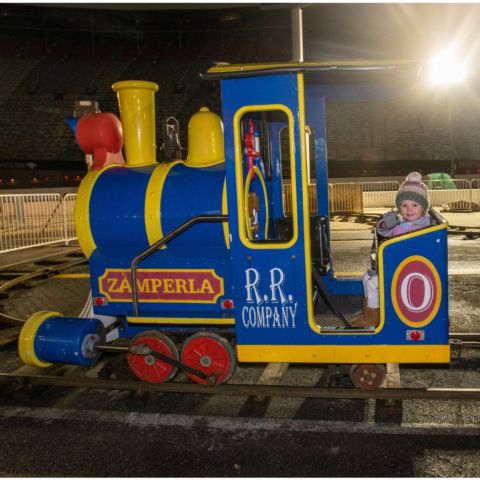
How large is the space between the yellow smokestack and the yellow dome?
0.54 m

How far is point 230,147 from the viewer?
4.13m

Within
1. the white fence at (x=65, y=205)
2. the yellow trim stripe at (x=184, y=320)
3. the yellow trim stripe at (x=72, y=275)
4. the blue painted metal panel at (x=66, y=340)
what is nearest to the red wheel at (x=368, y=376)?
the yellow trim stripe at (x=184, y=320)

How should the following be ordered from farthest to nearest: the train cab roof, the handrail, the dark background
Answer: the dark background, the handrail, the train cab roof

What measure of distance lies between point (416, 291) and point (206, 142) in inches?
91.1

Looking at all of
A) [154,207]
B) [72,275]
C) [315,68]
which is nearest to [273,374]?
[154,207]

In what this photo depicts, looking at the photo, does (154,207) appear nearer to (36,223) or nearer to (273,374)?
(273,374)

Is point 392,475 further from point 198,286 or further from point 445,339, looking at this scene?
point 198,286

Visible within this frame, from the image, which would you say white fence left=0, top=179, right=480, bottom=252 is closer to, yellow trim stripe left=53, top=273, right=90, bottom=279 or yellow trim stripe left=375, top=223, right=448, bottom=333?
yellow trim stripe left=53, top=273, right=90, bottom=279

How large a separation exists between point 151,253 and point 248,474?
6.76ft

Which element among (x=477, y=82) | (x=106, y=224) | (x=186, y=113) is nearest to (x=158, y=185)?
(x=106, y=224)

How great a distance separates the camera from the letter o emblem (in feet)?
13.0

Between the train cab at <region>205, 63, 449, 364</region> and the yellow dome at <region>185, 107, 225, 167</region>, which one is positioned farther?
the yellow dome at <region>185, 107, 225, 167</region>

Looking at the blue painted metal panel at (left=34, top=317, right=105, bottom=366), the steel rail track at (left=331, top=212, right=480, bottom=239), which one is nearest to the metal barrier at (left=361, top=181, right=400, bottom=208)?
the steel rail track at (left=331, top=212, right=480, bottom=239)

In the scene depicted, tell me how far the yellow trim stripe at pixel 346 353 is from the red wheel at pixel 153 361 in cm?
69
